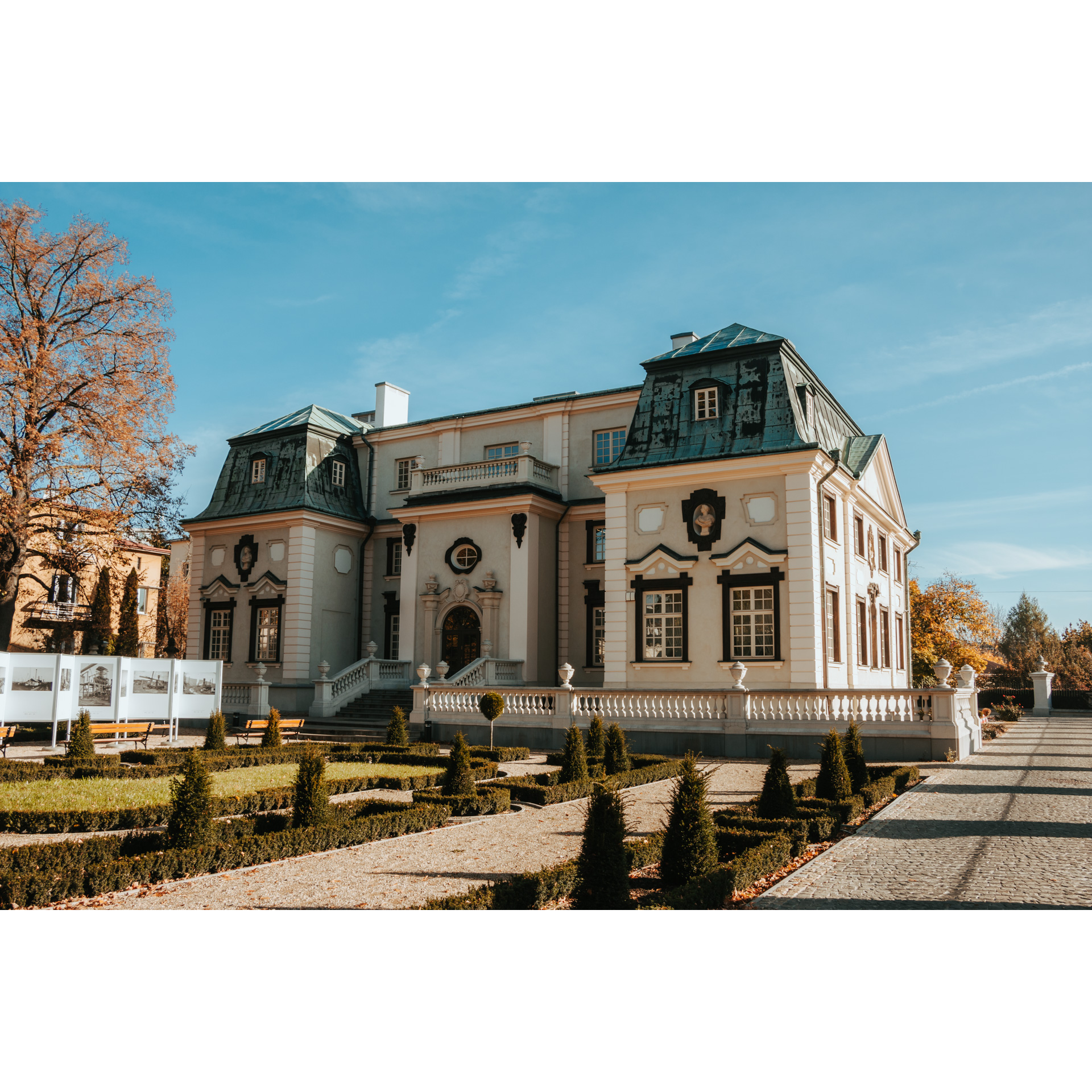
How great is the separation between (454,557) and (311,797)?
64.9 ft

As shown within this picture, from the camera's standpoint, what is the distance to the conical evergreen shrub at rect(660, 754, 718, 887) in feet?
25.7

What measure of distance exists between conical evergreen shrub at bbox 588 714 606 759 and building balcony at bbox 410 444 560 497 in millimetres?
11356

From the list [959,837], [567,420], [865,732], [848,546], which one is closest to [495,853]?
[959,837]

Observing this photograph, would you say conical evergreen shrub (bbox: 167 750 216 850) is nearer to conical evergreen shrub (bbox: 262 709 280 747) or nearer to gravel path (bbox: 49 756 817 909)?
gravel path (bbox: 49 756 817 909)

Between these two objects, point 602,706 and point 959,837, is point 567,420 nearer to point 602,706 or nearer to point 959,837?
point 602,706

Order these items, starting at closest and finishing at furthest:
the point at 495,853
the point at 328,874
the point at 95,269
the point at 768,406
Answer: the point at 328,874 < the point at 495,853 < the point at 768,406 < the point at 95,269

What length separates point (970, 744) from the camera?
2086cm

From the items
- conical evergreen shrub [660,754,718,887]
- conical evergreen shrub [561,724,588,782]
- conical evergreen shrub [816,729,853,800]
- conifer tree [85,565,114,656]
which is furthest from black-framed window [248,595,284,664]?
conical evergreen shrub [660,754,718,887]

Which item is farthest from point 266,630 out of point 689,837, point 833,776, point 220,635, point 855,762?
point 689,837

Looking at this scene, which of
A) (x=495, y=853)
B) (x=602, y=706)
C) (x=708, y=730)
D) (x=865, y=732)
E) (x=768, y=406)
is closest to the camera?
(x=495, y=853)

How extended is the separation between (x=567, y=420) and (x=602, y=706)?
1209 cm

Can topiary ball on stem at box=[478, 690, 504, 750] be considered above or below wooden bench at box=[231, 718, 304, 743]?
above

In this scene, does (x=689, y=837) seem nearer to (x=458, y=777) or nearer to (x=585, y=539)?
(x=458, y=777)

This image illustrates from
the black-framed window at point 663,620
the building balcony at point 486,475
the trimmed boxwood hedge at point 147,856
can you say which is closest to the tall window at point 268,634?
the building balcony at point 486,475
